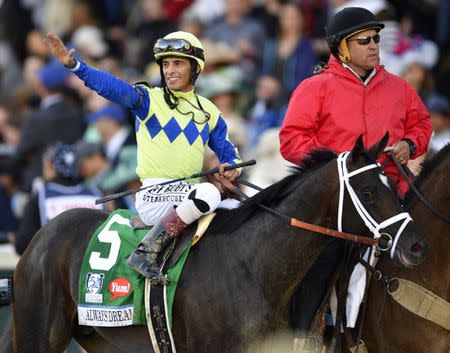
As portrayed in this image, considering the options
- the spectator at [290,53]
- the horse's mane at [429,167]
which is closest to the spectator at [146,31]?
the spectator at [290,53]

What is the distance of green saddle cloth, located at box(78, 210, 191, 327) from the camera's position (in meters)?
7.79

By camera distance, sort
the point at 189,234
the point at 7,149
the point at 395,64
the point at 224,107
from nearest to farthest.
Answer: the point at 189,234 < the point at 395,64 < the point at 224,107 < the point at 7,149

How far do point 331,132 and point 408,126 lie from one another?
0.56 m

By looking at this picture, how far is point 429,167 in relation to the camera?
7.53m

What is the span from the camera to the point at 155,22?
49.5 ft

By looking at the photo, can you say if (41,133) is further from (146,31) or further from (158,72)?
(146,31)

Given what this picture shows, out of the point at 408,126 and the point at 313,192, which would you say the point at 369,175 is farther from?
the point at 408,126

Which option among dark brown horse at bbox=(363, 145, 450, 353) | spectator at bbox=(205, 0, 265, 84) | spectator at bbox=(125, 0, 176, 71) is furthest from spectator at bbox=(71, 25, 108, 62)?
dark brown horse at bbox=(363, 145, 450, 353)

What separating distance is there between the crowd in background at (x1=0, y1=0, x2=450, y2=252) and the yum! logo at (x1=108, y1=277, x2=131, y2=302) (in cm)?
313

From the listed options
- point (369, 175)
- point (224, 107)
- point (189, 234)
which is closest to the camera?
point (369, 175)

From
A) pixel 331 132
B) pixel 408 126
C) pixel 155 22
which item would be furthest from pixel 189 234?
pixel 155 22

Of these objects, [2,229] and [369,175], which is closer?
[369,175]

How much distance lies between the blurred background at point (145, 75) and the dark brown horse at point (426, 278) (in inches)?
108

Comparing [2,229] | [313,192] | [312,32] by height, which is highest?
[312,32]
